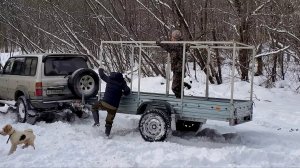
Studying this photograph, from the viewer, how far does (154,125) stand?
8.27 m

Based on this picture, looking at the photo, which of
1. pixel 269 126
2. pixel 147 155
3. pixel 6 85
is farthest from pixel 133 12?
pixel 147 155

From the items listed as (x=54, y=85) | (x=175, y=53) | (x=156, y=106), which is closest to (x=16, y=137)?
(x=156, y=106)

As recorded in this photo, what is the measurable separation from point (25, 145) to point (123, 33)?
1171 centimetres

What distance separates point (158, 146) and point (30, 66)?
14.6ft

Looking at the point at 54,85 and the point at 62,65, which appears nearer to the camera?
the point at 54,85

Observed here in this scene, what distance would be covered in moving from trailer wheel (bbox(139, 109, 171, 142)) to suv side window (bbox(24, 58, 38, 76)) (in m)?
3.39

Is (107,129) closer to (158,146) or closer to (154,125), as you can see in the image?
(154,125)

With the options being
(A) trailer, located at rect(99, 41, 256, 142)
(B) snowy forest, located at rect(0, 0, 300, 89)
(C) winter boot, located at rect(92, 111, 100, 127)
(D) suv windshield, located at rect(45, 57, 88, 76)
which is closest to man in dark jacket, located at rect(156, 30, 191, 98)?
(A) trailer, located at rect(99, 41, 256, 142)

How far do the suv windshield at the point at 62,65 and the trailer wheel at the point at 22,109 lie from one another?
36.6 inches

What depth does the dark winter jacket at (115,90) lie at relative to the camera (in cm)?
877

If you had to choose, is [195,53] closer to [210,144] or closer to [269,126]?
[269,126]

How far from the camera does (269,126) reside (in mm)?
10086

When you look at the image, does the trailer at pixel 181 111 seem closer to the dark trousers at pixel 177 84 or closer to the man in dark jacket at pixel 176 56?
the man in dark jacket at pixel 176 56

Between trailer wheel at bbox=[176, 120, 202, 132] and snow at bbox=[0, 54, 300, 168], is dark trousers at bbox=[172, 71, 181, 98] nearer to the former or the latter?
trailer wheel at bbox=[176, 120, 202, 132]
